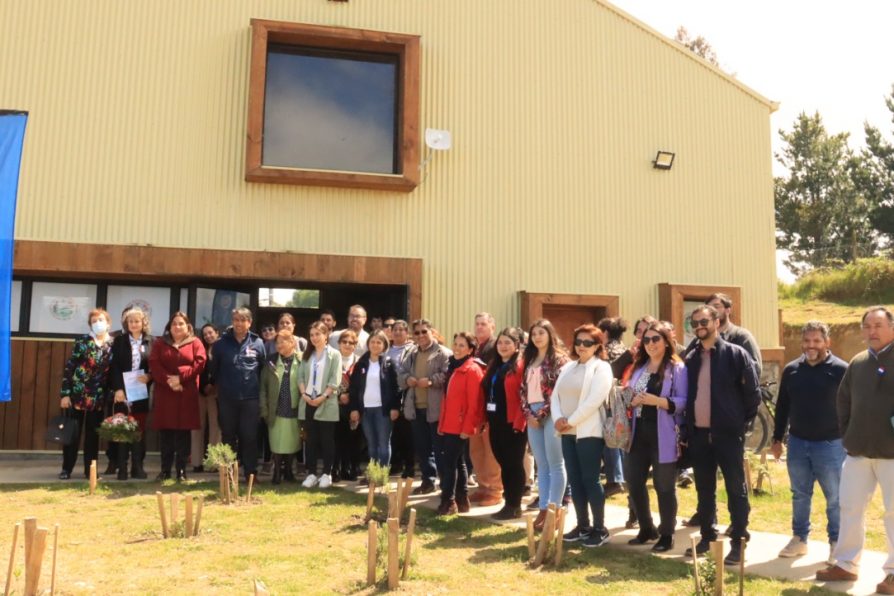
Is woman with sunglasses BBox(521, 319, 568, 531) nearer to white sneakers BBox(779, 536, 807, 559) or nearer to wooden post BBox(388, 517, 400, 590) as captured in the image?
white sneakers BBox(779, 536, 807, 559)

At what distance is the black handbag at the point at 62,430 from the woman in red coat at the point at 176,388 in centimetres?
96

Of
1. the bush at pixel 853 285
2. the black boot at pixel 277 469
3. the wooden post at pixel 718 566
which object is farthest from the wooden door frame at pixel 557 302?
the bush at pixel 853 285

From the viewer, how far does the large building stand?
10.6 meters

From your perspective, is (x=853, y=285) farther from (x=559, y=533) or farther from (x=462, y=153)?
(x=559, y=533)

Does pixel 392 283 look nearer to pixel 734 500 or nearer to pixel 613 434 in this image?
pixel 613 434

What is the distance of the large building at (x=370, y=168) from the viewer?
10.6 m

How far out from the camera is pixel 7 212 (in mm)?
7445

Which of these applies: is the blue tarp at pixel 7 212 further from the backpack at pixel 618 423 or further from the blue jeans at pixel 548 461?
the backpack at pixel 618 423

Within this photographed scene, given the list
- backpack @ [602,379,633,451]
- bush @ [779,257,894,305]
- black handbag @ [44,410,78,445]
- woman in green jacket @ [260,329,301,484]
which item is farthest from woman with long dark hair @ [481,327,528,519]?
bush @ [779,257,894,305]

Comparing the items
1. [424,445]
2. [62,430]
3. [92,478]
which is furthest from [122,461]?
[424,445]

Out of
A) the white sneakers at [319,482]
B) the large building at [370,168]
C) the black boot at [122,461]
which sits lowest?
the white sneakers at [319,482]

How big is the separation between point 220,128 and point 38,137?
2379mm

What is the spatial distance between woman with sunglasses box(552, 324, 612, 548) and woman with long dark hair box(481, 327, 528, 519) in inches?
28.9

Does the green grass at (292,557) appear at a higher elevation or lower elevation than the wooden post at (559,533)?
lower
